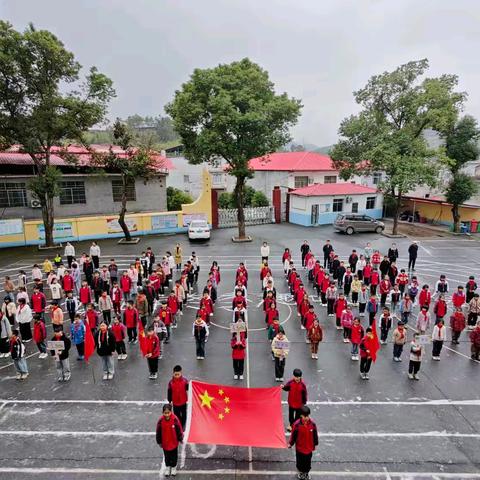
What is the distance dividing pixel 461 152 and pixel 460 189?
3.13 meters

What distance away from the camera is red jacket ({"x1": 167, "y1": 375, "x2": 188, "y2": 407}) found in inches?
322

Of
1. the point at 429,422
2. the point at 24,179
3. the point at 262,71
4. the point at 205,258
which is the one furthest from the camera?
the point at 24,179

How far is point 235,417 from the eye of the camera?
25.2ft

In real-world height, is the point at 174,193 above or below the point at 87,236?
above

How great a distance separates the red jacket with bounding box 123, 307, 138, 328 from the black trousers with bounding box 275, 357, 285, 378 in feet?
15.7

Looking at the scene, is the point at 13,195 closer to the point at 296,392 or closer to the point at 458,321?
the point at 296,392

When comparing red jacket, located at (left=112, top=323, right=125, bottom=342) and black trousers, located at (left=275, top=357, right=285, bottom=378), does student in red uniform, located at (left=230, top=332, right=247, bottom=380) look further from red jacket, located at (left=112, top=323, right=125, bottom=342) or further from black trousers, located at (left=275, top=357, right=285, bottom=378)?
red jacket, located at (left=112, top=323, right=125, bottom=342)

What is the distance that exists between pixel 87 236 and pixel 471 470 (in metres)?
26.7

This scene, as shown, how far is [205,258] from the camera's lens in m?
23.9

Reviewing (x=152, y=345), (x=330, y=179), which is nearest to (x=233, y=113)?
(x=152, y=345)

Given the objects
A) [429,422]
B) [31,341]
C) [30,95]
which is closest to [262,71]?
[30,95]

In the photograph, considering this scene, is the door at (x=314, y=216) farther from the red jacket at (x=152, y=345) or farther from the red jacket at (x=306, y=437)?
the red jacket at (x=306, y=437)

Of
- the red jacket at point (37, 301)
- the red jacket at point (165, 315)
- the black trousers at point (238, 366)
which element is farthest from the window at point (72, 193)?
the black trousers at point (238, 366)

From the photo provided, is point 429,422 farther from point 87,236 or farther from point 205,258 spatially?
point 87,236
